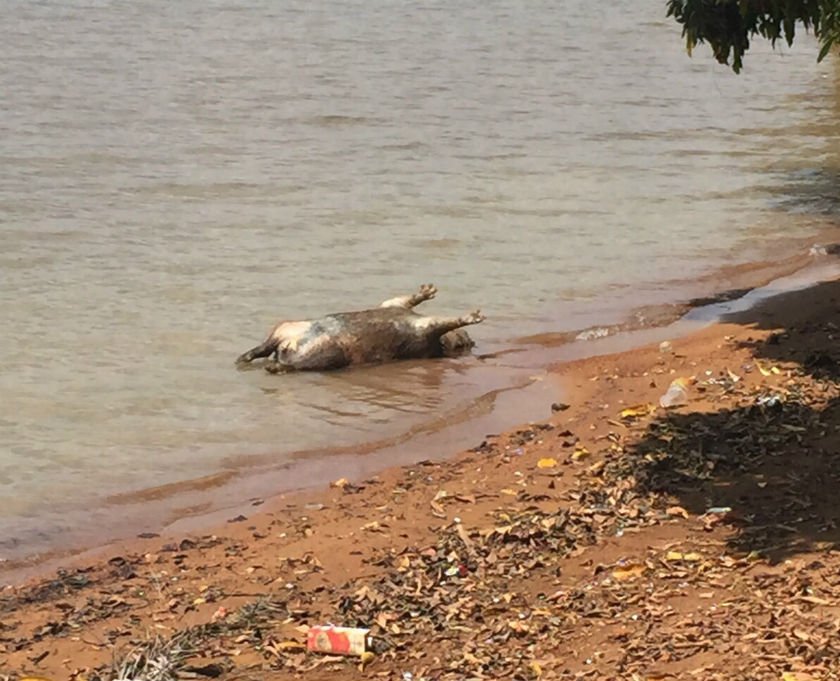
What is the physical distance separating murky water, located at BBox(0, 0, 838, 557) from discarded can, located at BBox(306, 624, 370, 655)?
259 cm

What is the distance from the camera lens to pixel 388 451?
8.74 m

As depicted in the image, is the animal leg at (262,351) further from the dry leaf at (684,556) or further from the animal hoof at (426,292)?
the dry leaf at (684,556)

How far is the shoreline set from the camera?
7.66m

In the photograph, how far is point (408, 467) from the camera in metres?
8.34

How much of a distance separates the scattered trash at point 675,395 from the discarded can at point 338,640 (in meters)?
3.19

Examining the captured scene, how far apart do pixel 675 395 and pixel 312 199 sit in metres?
7.14

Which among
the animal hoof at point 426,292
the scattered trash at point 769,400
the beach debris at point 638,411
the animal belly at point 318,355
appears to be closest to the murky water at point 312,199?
the animal belly at point 318,355

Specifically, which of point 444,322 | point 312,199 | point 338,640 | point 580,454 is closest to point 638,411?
point 580,454

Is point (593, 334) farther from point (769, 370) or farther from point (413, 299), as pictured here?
point (769, 370)

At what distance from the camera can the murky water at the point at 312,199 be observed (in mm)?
9500

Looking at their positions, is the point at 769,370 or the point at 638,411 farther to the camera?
the point at 769,370

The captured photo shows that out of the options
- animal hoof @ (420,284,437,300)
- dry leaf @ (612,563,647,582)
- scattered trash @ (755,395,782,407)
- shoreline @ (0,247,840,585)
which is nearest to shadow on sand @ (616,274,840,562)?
scattered trash @ (755,395,782,407)

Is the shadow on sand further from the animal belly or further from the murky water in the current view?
the animal belly

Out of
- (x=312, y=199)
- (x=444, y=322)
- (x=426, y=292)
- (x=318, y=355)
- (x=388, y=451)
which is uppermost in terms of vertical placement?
(x=312, y=199)
